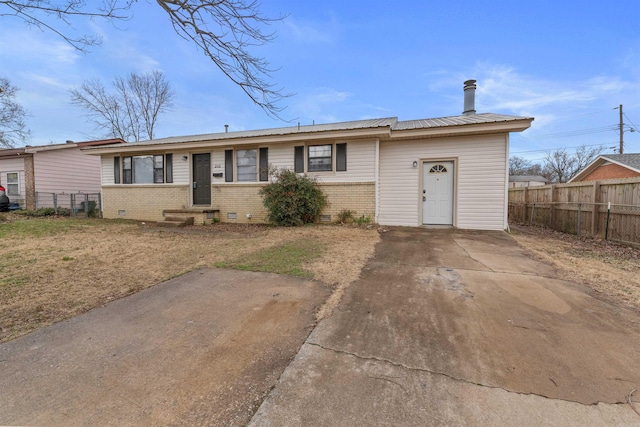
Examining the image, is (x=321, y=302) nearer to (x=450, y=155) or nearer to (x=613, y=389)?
(x=613, y=389)

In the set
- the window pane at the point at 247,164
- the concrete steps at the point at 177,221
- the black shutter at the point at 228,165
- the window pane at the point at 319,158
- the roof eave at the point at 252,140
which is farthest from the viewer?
the black shutter at the point at 228,165

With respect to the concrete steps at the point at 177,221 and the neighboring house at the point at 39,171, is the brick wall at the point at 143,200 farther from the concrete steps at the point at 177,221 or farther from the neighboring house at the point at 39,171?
the neighboring house at the point at 39,171

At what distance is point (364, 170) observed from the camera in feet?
31.9

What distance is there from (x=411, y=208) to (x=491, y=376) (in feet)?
26.5

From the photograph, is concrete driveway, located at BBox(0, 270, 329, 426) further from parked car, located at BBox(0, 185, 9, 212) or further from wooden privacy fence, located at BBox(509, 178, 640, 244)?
parked car, located at BBox(0, 185, 9, 212)

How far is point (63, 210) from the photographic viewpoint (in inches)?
565

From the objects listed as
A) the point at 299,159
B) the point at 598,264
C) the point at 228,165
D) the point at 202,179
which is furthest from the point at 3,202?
the point at 598,264

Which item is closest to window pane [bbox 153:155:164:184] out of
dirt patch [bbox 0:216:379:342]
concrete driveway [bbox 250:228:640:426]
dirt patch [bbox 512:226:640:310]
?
dirt patch [bbox 0:216:379:342]

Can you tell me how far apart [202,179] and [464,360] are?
11492 mm

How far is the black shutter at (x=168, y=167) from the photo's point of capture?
12.0 meters

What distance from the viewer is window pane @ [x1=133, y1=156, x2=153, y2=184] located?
12406 millimetres

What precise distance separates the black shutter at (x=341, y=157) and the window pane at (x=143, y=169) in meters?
8.32

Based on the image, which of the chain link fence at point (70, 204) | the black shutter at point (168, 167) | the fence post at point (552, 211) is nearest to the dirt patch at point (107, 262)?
the black shutter at point (168, 167)

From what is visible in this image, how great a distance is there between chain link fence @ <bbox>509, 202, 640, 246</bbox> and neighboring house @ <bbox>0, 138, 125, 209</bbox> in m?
23.0
